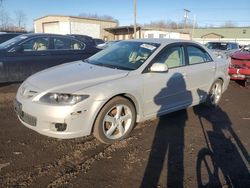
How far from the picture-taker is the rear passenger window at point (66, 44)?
7.87 metres

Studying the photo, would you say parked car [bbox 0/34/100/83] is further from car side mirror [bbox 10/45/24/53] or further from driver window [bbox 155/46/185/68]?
driver window [bbox 155/46/185/68]

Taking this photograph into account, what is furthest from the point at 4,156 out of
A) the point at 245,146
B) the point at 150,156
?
the point at 245,146

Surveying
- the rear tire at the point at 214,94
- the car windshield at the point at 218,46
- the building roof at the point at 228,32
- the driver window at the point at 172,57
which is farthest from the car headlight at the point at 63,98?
the building roof at the point at 228,32

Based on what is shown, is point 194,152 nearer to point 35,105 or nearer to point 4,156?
point 35,105

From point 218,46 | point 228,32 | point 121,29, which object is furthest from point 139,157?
point 228,32

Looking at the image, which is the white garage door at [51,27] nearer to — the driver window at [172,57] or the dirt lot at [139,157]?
the dirt lot at [139,157]

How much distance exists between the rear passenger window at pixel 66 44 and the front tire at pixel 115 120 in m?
4.17

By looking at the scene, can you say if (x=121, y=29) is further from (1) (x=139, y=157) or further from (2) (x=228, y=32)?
(1) (x=139, y=157)

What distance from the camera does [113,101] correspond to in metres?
4.23

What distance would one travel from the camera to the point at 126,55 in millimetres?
5207

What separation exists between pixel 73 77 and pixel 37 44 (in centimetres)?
375

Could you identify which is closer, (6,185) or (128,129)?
(6,185)

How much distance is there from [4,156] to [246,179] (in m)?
3.26

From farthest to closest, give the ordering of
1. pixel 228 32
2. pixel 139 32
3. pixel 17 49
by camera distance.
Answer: pixel 228 32, pixel 139 32, pixel 17 49
